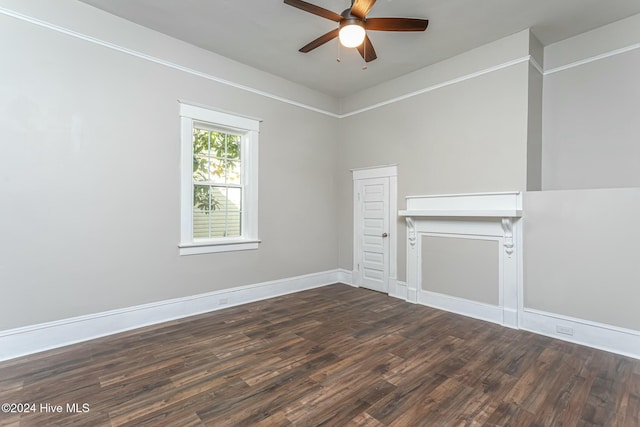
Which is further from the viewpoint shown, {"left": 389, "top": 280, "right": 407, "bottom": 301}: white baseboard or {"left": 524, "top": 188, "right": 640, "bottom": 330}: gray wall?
{"left": 389, "top": 280, "right": 407, "bottom": 301}: white baseboard

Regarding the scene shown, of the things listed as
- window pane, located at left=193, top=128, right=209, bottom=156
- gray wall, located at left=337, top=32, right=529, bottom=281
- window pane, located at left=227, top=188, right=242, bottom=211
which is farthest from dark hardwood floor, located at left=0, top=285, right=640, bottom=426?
window pane, located at left=193, top=128, right=209, bottom=156

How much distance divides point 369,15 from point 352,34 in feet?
3.06

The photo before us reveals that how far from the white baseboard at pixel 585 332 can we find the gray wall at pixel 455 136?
1461mm

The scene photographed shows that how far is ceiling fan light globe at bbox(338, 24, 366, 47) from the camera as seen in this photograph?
259 cm

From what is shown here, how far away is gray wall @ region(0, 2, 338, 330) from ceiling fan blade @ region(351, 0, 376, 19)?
2.31m

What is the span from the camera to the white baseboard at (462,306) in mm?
3648

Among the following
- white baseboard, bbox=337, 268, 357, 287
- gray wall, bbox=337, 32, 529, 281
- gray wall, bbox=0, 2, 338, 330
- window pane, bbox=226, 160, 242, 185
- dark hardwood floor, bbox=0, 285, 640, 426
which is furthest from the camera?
white baseboard, bbox=337, 268, 357, 287

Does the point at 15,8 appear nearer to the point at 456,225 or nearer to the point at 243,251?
the point at 243,251

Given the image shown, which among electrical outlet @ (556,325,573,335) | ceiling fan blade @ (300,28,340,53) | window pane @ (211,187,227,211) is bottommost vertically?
electrical outlet @ (556,325,573,335)

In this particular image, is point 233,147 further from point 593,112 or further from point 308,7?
point 593,112

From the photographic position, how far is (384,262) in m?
4.91

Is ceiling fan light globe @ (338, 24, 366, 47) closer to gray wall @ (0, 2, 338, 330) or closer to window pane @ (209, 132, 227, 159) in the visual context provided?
gray wall @ (0, 2, 338, 330)

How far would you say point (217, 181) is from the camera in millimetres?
4203

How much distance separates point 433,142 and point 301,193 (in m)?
2.20
